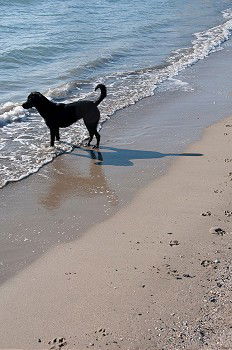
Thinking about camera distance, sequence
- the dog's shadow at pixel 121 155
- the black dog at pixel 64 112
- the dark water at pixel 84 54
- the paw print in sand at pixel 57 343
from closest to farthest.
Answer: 1. the paw print in sand at pixel 57 343
2. the dog's shadow at pixel 121 155
3. the black dog at pixel 64 112
4. the dark water at pixel 84 54

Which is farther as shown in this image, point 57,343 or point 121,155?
point 121,155

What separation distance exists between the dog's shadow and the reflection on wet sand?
0.53 ft

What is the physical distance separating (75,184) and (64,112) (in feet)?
6.53

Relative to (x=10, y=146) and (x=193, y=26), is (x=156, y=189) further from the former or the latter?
(x=193, y=26)

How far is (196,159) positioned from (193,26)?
16.0m

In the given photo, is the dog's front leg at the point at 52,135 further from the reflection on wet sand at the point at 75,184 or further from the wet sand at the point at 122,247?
the reflection on wet sand at the point at 75,184

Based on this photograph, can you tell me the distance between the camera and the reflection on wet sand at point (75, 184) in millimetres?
7602

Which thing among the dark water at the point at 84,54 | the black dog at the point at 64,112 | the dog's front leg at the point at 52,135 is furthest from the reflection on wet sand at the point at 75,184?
the black dog at the point at 64,112

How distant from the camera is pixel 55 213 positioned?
714 cm

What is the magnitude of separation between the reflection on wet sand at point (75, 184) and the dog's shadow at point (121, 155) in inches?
6.4

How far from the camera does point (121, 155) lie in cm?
927

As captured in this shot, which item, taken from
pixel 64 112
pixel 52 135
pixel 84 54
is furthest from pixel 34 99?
pixel 84 54

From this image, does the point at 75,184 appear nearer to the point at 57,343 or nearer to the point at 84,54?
the point at 57,343

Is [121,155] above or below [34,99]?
below
